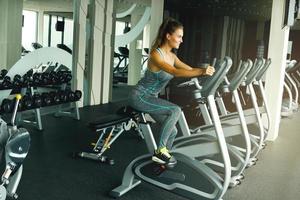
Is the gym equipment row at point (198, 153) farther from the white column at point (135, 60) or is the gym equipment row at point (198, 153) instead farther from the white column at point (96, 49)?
the white column at point (135, 60)

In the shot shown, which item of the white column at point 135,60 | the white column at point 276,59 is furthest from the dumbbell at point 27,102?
the white column at point 135,60

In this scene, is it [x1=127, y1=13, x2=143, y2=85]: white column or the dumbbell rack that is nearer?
the dumbbell rack

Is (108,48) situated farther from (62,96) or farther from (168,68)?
(168,68)

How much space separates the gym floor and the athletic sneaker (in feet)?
0.92

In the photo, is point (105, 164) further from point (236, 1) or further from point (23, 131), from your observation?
point (236, 1)

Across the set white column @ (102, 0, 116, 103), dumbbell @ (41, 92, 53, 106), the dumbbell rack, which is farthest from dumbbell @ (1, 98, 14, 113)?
white column @ (102, 0, 116, 103)

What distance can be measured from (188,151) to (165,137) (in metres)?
0.26

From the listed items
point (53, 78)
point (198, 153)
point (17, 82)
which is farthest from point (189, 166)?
point (53, 78)

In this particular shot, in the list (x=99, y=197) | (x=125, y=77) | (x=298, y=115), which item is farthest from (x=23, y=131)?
(x=125, y=77)

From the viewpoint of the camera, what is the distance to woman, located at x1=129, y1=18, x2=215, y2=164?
232 centimetres

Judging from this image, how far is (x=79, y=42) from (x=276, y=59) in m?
2.61

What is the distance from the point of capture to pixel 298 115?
240 inches

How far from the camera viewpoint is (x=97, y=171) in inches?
115

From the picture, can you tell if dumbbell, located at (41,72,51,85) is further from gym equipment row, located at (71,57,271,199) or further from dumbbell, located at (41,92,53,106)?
gym equipment row, located at (71,57,271,199)
